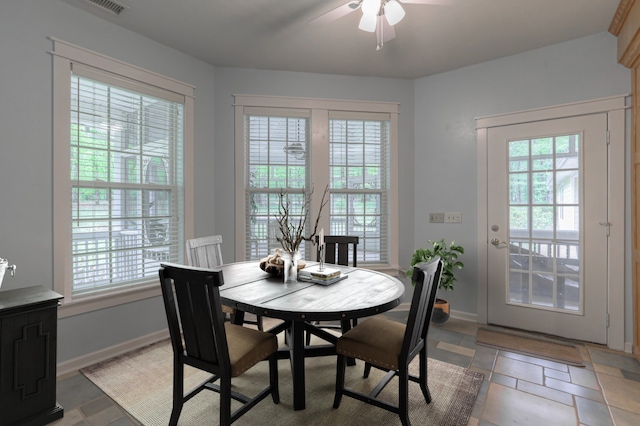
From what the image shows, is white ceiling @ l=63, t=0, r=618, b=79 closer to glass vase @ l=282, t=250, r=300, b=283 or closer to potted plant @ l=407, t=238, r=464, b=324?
glass vase @ l=282, t=250, r=300, b=283

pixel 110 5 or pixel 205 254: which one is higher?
pixel 110 5

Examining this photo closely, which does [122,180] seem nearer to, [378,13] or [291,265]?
[291,265]

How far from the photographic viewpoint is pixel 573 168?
118 inches

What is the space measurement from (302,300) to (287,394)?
30.9 inches

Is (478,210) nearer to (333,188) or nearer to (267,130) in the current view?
(333,188)

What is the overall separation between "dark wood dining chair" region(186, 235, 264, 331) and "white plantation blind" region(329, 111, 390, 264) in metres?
1.40

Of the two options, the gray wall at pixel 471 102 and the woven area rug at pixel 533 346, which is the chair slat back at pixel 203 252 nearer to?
the gray wall at pixel 471 102

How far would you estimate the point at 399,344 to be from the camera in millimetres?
1786

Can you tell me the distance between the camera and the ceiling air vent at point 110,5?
2404 mm

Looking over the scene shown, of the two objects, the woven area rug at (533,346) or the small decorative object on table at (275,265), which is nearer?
the small decorative object on table at (275,265)

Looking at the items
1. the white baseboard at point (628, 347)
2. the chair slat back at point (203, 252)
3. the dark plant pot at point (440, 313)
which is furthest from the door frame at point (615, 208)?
the chair slat back at point (203, 252)

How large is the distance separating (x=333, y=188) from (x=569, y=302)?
8.43 ft

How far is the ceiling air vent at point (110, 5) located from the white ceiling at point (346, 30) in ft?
0.17

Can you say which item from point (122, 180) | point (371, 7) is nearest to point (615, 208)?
point (371, 7)
